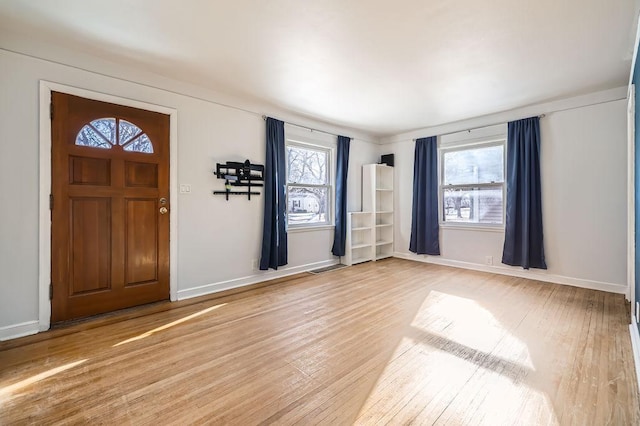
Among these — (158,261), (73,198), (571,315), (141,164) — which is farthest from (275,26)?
(571,315)

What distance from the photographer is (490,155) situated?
4664 millimetres

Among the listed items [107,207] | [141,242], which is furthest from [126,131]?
[141,242]

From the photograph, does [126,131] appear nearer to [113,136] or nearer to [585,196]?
[113,136]

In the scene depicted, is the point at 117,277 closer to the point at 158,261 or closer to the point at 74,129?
Answer: the point at 158,261

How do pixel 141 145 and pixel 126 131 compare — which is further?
pixel 141 145

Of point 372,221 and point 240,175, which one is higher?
point 240,175

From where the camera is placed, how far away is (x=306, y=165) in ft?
15.9

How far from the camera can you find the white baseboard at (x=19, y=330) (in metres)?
2.36

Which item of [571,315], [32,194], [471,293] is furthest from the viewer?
[471,293]

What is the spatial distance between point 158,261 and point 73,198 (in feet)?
3.28

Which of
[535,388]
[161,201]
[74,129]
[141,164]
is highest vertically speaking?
[74,129]

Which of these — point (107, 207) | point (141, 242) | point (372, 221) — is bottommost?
point (141, 242)

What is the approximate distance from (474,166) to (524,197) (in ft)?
3.14

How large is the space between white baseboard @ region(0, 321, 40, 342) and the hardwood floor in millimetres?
109
